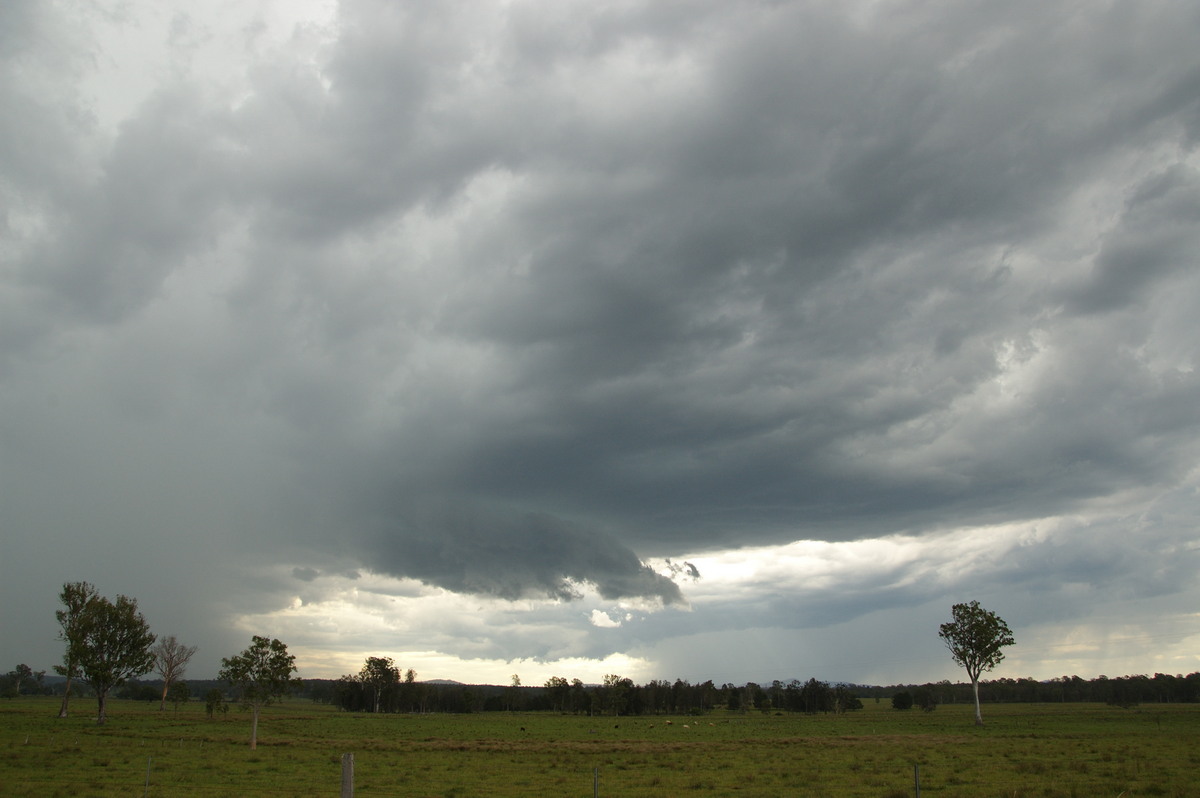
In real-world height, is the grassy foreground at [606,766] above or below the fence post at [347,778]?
below

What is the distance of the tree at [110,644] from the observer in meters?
93.5

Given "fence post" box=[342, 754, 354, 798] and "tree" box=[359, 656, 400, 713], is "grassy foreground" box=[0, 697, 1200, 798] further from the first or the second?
"tree" box=[359, 656, 400, 713]

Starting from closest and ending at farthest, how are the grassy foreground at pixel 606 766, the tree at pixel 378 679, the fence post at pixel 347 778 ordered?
1. the fence post at pixel 347 778
2. the grassy foreground at pixel 606 766
3. the tree at pixel 378 679

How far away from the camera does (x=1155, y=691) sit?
18000 centimetres

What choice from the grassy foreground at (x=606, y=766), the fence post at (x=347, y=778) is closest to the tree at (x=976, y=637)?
the grassy foreground at (x=606, y=766)

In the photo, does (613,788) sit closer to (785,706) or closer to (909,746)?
(909,746)

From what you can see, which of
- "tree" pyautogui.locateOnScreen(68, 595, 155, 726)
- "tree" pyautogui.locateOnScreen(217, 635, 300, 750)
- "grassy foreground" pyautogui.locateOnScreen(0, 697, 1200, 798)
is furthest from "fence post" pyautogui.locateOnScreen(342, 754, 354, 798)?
"tree" pyautogui.locateOnScreen(68, 595, 155, 726)

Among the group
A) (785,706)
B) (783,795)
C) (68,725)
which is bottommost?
(785,706)

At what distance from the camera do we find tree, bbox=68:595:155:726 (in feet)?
307

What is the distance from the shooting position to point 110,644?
96812mm

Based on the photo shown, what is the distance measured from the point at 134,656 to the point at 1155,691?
8665 inches

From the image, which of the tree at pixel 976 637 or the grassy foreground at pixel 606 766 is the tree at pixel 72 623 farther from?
the tree at pixel 976 637

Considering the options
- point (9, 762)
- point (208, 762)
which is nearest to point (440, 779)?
point (208, 762)

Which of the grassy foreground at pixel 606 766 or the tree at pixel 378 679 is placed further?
the tree at pixel 378 679
